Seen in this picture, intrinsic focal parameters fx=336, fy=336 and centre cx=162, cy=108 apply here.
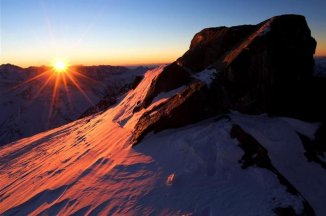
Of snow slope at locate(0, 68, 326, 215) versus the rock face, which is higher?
the rock face

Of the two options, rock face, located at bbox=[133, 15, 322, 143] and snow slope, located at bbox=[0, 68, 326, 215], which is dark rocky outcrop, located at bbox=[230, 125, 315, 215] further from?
rock face, located at bbox=[133, 15, 322, 143]

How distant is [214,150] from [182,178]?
152 centimetres

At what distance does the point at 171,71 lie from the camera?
17859 mm

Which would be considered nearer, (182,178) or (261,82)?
(182,178)

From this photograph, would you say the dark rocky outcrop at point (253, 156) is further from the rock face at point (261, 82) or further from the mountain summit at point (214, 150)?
the rock face at point (261, 82)

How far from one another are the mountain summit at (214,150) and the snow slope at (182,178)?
0.04 m

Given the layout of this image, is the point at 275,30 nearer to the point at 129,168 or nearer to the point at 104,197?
the point at 129,168

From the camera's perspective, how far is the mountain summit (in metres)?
9.30

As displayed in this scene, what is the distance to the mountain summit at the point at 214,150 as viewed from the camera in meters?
9.30

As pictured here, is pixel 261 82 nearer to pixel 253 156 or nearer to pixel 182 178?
pixel 253 156

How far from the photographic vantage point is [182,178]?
10102mm

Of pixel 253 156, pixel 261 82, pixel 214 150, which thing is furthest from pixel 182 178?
pixel 261 82

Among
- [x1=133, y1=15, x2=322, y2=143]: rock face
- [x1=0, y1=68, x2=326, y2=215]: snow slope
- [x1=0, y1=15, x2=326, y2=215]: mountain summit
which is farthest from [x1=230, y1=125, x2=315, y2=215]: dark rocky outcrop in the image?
[x1=133, y1=15, x2=322, y2=143]: rock face

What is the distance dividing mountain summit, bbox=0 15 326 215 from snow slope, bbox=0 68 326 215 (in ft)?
0.13
